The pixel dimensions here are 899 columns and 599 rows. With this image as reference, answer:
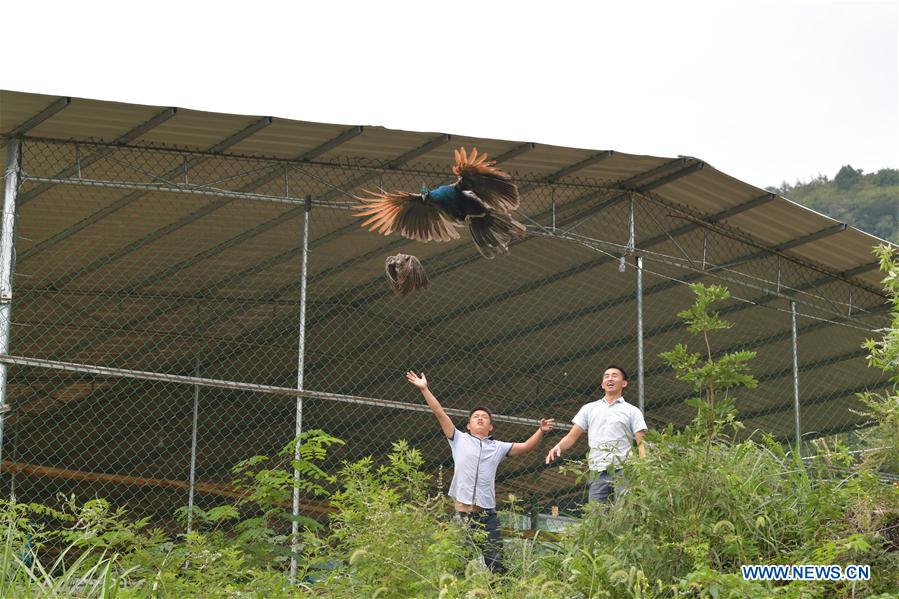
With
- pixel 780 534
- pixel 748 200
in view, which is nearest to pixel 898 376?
pixel 780 534

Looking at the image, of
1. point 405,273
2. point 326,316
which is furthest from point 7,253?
point 326,316

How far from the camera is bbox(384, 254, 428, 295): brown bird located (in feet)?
24.1

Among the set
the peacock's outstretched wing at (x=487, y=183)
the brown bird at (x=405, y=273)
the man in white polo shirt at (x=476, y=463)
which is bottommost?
the man in white polo shirt at (x=476, y=463)

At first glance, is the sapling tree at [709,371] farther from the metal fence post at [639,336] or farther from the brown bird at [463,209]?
the metal fence post at [639,336]

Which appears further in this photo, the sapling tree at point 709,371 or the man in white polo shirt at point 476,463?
the man in white polo shirt at point 476,463

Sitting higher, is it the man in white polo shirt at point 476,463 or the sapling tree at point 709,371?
the sapling tree at point 709,371

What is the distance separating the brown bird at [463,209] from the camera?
6.96 metres

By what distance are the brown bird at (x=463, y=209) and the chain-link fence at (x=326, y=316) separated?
2.57 feet

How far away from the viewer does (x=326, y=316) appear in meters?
12.8

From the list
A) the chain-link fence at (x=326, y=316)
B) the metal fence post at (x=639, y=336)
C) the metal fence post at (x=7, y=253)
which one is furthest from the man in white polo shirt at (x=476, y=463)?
the metal fence post at (x=7, y=253)

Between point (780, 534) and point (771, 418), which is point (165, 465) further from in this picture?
point (780, 534)

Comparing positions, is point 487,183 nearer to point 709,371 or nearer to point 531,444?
point 531,444

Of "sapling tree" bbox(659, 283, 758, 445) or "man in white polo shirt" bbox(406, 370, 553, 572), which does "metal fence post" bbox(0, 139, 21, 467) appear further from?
"sapling tree" bbox(659, 283, 758, 445)

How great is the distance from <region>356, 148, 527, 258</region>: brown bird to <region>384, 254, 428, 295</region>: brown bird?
0.55ft
